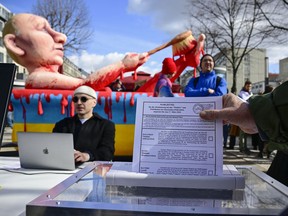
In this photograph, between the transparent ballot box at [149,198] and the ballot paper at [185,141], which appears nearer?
the transparent ballot box at [149,198]

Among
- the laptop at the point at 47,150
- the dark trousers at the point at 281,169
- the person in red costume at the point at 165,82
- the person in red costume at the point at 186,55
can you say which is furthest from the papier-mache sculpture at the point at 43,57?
the dark trousers at the point at 281,169

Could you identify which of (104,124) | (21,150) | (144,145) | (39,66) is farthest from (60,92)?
(144,145)

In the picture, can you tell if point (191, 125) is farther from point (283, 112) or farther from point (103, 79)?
point (103, 79)

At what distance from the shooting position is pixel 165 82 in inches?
208

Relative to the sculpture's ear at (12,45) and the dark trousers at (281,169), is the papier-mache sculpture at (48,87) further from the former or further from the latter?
the dark trousers at (281,169)

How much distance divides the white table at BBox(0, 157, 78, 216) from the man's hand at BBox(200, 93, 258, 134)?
0.70 meters

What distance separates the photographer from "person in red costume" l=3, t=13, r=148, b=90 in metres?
5.77

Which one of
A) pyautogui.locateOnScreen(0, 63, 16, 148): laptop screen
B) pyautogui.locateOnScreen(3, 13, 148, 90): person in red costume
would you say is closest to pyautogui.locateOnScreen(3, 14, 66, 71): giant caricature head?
pyautogui.locateOnScreen(3, 13, 148, 90): person in red costume

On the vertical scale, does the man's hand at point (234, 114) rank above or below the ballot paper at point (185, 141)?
above

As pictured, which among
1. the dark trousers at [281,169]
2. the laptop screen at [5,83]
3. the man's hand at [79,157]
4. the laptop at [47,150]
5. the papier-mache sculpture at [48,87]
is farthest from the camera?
the papier-mache sculpture at [48,87]

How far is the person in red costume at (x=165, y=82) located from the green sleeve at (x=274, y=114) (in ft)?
13.1

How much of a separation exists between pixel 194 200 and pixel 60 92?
4.86 metres

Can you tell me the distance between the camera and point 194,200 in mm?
1021

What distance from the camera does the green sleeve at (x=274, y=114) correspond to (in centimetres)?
98
